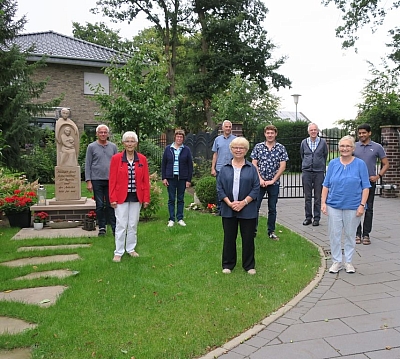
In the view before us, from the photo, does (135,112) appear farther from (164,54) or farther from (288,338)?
(164,54)

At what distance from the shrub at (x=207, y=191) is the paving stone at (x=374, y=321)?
595 centimetres

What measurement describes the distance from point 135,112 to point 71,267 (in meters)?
6.41

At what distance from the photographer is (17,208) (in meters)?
8.62

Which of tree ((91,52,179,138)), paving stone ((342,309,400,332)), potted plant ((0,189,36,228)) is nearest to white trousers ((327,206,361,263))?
paving stone ((342,309,400,332))

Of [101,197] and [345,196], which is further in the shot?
[101,197]

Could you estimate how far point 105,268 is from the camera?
5.58 m

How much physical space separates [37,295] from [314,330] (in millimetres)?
2909

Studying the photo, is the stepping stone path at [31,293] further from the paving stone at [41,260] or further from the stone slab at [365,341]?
the stone slab at [365,341]

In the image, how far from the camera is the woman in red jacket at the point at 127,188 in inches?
230

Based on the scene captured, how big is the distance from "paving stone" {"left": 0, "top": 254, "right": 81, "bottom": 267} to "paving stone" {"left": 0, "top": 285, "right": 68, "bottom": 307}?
46.5 inches

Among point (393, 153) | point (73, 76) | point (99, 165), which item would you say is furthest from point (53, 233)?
point (73, 76)

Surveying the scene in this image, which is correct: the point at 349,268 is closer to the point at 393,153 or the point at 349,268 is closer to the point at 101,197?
the point at 101,197

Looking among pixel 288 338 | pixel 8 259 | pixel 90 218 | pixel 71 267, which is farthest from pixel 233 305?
pixel 90 218

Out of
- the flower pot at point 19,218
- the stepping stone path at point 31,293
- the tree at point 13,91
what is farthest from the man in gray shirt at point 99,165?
the tree at point 13,91
